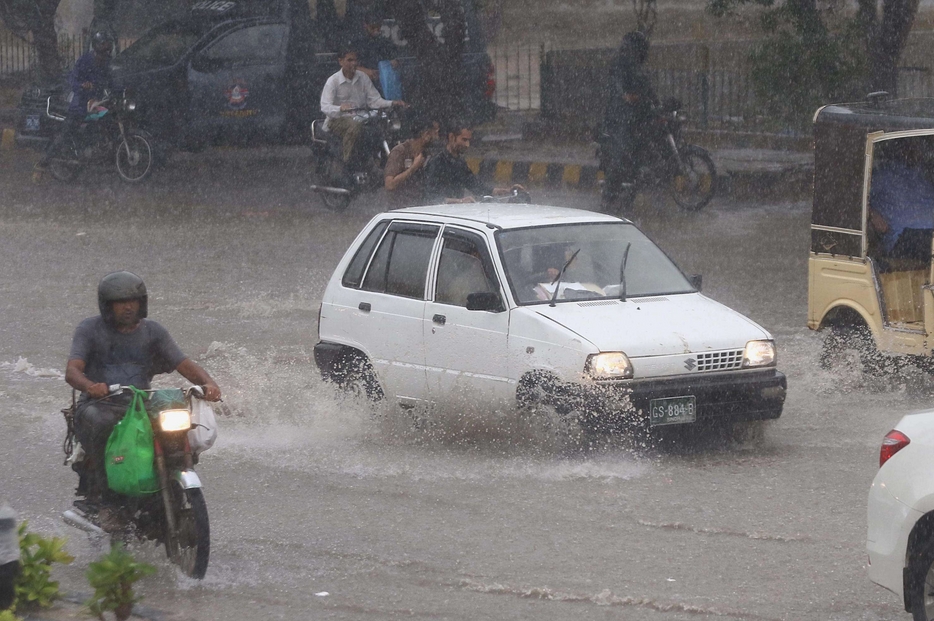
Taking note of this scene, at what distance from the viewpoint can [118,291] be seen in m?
6.79

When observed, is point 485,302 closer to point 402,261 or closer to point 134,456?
point 402,261

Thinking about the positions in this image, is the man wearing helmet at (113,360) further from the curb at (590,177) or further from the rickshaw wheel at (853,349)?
the curb at (590,177)

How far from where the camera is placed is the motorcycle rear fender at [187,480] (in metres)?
6.35

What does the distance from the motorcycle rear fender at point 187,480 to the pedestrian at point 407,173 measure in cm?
709

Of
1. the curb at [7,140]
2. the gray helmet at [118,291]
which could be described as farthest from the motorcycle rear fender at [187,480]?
the curb at [7,140]

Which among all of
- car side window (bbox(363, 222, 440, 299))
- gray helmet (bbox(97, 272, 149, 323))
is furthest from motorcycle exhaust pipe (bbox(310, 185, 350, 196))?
gray helmet (bbox(97, 272, 149, 323))

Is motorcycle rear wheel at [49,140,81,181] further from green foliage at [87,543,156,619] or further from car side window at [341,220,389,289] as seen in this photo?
green foliage at [87,543,156,619]

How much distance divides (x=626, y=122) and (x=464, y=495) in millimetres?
11181

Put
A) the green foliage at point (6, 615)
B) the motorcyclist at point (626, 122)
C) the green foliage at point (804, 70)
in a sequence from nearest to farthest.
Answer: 1. the green foliage at point (6, 615)
2. the motorcyclist at point (626, 122)
3. the green foliage at point (804, 70)

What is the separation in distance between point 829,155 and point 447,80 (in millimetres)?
11483

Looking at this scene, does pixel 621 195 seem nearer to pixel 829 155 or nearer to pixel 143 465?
pixel 829 155

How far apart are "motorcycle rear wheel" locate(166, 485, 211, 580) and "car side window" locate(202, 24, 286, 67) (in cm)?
1696

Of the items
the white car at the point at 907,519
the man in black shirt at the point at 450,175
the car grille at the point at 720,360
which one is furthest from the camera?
the man in black shirt at the point at 450,175

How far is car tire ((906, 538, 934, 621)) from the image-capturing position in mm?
5258
